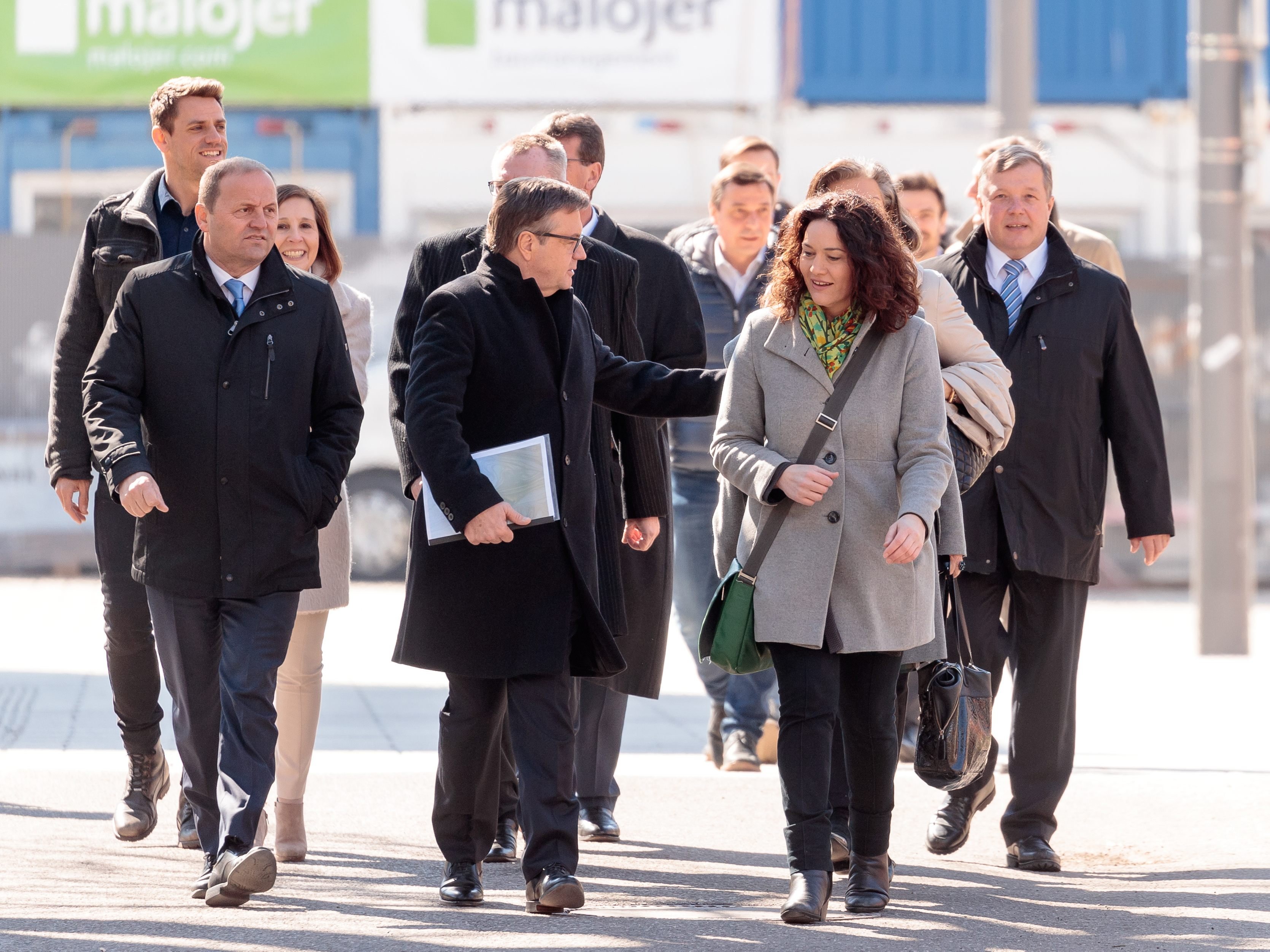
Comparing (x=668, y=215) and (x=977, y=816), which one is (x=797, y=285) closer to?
(x=977, y=816)

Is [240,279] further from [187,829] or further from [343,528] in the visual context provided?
[187,829]

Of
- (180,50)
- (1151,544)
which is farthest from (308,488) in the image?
(180,50)

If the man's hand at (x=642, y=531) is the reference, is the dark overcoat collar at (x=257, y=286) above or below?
above

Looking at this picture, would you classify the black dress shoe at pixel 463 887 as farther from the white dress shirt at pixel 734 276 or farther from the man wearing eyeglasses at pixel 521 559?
the white dress shirt at pixel 734 276

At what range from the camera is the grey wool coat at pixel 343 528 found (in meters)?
5.87

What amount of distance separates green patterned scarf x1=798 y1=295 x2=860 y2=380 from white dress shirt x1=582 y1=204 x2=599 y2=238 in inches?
45.5

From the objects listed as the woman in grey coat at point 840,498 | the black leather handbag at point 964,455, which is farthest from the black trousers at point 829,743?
the black leather handbag at point 964,455

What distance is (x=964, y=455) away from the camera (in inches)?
221

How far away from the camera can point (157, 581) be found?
5.25 meters

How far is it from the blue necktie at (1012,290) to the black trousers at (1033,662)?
653 millimetres

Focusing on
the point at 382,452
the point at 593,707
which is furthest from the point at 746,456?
the point at 382,452

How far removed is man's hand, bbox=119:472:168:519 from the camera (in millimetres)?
5023

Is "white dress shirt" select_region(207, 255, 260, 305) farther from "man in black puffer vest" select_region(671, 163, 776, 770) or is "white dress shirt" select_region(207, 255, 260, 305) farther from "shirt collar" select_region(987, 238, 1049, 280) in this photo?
"man in black puffer vest" select_region(671, 163, 776, 770)

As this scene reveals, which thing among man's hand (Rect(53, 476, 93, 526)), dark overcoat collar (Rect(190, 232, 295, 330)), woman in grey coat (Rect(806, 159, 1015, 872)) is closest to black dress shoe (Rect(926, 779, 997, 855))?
woman in grey coat (Rect(806, 159, 1015, 872))
